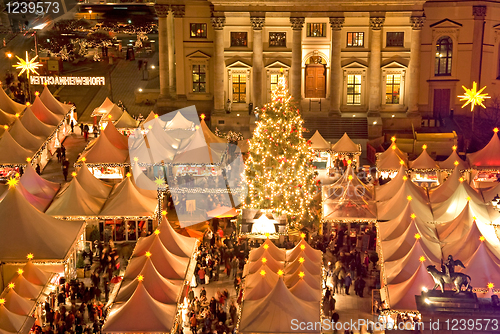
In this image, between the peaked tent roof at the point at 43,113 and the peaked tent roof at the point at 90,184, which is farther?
the peaked tent roof at the point at 43,113

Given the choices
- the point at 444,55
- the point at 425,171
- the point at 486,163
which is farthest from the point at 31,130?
the point at 444,55

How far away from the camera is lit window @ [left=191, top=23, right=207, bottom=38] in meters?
63.0

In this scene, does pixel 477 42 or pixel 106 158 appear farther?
pixel 477 42

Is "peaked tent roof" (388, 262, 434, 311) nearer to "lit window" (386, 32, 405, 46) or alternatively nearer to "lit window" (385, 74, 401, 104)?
"lit window" (385, 74, 401, 104)

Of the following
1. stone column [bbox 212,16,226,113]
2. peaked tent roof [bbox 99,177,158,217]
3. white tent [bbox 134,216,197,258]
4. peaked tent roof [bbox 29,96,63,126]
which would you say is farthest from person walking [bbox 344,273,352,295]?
stone column [bbox 212,16,226,113]

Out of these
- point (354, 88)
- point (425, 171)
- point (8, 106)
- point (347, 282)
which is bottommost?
point (347, 282)

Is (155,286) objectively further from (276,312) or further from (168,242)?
(276,312)

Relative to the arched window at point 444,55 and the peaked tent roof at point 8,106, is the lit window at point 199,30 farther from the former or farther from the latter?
the arched window at point 444,55

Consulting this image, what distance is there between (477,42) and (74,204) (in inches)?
1312

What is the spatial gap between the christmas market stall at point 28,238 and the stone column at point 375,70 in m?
28.2

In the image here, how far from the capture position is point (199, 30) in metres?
63.1

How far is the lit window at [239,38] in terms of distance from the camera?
62.0 m

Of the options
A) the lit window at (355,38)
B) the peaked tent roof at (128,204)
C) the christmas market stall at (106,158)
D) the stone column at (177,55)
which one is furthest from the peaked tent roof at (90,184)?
the lit window at (355,38)

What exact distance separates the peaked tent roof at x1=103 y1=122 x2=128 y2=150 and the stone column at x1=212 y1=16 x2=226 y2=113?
37.8ft
